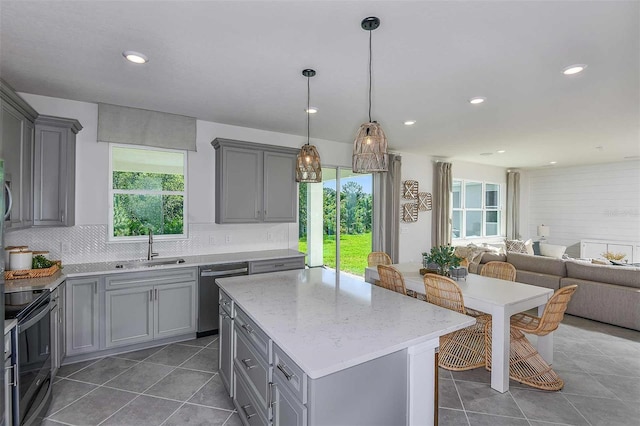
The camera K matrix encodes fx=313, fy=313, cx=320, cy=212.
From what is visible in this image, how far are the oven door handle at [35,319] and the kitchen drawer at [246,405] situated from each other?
1.35 m

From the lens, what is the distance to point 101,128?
3549mm

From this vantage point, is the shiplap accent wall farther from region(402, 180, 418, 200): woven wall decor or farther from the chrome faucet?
the chrome faucet

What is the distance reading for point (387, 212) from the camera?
598 cm

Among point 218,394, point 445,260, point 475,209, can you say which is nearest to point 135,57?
point 218,394

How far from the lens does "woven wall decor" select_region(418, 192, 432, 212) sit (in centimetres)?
676

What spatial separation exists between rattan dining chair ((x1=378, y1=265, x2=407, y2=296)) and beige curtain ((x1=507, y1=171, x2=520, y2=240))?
6.90m

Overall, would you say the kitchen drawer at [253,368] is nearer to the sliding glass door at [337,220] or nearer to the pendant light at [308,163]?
the pendant light at [308,163]

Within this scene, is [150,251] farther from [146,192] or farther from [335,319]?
[335,319]

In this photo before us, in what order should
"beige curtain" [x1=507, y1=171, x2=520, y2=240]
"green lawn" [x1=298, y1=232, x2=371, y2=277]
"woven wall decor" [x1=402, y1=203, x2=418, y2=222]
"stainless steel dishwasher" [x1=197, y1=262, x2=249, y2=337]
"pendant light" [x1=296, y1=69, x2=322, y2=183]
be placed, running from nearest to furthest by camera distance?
1. "pendant light" [x1=296, y1=69, x2=322, y2=183]
2. "stainless steel dishwasher" [x1=197, y1=262, x2=249, y2=337]
3. "green lawn" [x1=298, y1=232, x2=371, y2=277]
4. "woven wall decor" [x1=402, y1=203, x2=418, y2=222]
5. "beige curtain" [x1=507, y1=171, x2=520, y2=240]

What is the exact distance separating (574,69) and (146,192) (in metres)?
4.59

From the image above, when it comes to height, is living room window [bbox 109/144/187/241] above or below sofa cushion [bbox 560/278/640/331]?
above

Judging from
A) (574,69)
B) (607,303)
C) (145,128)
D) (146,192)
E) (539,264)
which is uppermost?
(574,69)

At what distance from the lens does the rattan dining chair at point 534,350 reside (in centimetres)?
263

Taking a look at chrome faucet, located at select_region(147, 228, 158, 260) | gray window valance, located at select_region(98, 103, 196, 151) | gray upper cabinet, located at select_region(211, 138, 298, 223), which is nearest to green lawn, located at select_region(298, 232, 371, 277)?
gray upper cabinet, located at select_region(211, 138, 298, 223)
